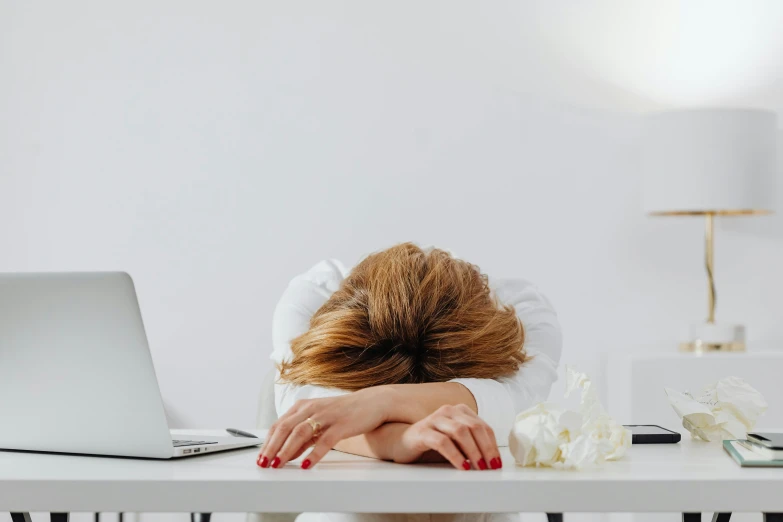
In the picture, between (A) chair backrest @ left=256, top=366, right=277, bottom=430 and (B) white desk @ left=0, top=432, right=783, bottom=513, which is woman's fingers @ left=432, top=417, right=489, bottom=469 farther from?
(A) chair backrest @ left=256, top=366, right=277, bottom=430

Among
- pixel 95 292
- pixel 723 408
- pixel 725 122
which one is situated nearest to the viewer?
pixel 95 292

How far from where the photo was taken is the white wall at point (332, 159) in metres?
3.05

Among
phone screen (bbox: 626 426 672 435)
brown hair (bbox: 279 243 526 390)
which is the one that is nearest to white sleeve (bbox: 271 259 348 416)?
brown hair (bbox: 279 243 526 390)

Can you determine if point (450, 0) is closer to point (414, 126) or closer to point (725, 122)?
point (414, 126)

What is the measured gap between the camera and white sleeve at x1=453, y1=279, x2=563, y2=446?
1196 mm

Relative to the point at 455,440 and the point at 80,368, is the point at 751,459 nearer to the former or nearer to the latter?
the point at 455,440

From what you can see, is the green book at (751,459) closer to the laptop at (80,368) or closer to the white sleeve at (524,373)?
the white sleeve at (524,373)

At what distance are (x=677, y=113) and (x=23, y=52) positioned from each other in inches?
95.4

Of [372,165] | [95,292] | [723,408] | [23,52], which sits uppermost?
[23,52]

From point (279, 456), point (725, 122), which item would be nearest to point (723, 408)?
point (279, 456)

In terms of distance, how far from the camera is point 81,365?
3.02ft

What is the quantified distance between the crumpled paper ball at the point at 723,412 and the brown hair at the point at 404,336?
0.91 ft

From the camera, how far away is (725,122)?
262 centimetres

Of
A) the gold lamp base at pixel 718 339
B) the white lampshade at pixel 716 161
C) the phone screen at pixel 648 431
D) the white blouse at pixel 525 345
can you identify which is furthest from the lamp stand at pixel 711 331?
the phone screen at pixel 648 431
